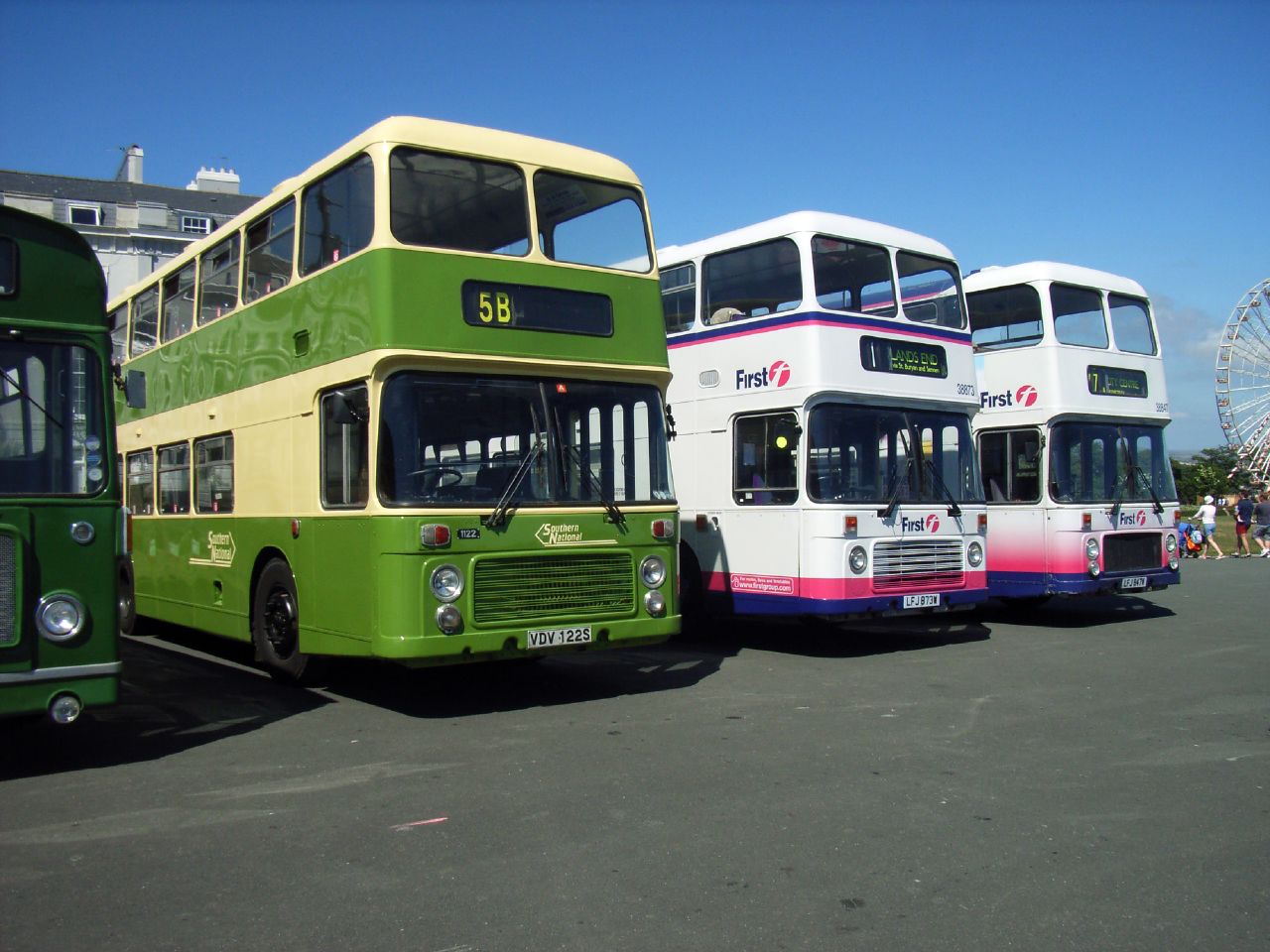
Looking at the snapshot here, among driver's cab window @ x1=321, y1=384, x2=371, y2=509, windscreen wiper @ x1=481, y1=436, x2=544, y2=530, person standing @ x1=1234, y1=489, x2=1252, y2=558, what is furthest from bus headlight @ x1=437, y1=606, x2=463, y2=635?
person standing @ x1=1234, y1=489, x2=1252, y2=558

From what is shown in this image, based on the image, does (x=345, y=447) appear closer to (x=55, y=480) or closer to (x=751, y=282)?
(x=55, y=480)

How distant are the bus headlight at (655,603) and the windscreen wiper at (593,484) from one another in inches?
26.0

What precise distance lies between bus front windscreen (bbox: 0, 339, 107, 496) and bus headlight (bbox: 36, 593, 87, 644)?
2.14ft

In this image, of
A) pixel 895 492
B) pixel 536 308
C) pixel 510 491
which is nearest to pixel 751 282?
pixel 895 492

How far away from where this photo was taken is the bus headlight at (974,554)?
1316 cm

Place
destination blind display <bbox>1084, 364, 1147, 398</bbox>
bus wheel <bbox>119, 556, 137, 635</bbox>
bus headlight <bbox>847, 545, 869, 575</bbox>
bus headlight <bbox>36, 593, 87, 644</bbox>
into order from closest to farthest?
bus headlight <bbox>36, 593, 87, 644</bbox> → bus headlight <bbox>847, 545, 869, 575</bbox> → bus wheel <bbox>119, 556, 137, 635</bbox> → destination blind display <bbox>1084, 364, 1147, 398</bbox>

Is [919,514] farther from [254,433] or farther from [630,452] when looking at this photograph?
[254,433]

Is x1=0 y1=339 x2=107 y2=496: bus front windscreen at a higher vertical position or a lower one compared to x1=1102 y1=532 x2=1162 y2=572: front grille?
higher

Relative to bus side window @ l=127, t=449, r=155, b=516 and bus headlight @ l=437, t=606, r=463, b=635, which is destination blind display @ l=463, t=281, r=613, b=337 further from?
bus side window @ l=127, t=449, r=155, b=516

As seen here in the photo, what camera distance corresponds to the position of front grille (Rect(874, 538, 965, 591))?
12430 mm

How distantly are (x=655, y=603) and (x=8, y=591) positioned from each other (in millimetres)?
4759

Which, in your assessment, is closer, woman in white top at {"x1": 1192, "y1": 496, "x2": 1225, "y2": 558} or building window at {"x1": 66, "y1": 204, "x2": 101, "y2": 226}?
woman in white top at {"x1": 1192, "y1": 496, "x2": 1225, "y2": 558}

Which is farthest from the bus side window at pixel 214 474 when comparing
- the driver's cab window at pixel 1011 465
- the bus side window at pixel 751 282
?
the driver's cab window at pixel 1011 465

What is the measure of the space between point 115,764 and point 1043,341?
1197cm
